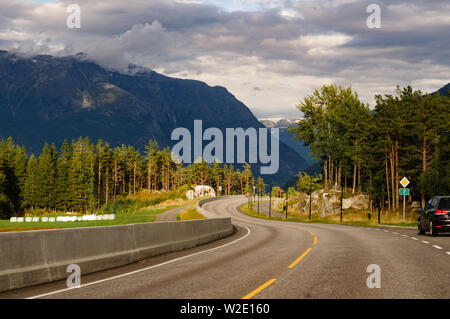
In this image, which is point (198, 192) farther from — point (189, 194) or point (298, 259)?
point (298, 259)

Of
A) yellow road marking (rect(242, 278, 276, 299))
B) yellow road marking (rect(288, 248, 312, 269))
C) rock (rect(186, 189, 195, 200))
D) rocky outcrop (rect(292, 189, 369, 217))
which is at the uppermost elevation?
yellow road marking (rect(242, 278, 276, 299))

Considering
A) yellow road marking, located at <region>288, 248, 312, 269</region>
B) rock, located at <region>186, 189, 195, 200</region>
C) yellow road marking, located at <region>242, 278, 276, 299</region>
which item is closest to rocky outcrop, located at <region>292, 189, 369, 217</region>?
yellow road marking, located at <region>288, 248, 312, 269</region>

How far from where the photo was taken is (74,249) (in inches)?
476

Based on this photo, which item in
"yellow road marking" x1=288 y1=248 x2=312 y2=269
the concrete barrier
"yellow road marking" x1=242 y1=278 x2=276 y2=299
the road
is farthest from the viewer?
"yellow road marking" x1=288 y1=248 x2=312 y2=269

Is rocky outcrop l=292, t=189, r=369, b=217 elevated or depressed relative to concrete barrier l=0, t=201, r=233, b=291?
depressed

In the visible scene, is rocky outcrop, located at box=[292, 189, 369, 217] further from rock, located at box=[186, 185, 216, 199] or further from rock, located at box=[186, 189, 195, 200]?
rock, located at box=[186, 185, 216, 199]

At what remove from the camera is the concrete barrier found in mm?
10164

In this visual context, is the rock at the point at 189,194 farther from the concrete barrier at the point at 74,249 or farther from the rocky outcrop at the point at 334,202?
the concrete barrier at the point at 74,249

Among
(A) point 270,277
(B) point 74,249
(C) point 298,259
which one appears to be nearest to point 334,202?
(C) point 298,259

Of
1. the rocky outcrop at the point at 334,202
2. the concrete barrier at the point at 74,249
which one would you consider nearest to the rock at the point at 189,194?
the rocky outcrop at the point at 334,202

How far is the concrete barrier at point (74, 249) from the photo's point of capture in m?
10.2

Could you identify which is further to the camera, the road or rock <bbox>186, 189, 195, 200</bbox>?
rock <bbox>186, 189, 195, 200</bbox>

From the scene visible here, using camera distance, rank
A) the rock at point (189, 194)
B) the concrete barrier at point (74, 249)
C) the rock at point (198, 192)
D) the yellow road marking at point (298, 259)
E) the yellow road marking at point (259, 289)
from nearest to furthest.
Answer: the yellow road marking at point (259, 289)
the concrete barrier at point (74, 249)
the yellow road marking at point (298, 259)
the rock at point (189, 194)
the rock at point (198, 192)
